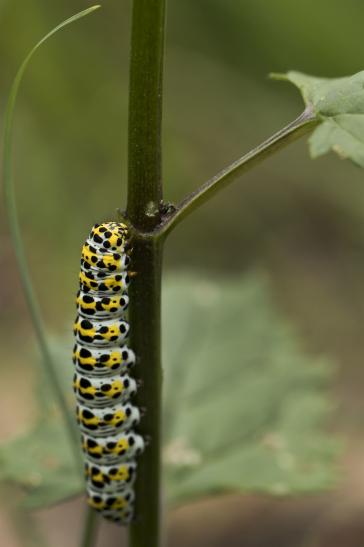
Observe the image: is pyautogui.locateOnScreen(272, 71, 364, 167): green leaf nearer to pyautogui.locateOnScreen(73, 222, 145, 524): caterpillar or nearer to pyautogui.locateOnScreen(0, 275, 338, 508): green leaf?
pyautogui.locateOnScreen(73, 222, 145, 524): caterpillar

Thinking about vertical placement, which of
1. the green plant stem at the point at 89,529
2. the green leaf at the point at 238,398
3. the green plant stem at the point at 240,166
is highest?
the green plant stem at the point at 240,166

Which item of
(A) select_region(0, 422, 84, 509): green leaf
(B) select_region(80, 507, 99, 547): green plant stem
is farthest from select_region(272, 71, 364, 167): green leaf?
(A) select_region(0, 422, 84, 509): green leaf

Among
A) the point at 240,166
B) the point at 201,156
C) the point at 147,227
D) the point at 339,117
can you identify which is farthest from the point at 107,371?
the point at 201,156

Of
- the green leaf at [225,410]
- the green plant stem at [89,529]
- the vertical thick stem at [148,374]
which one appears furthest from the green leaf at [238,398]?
the vertical thick stem at [148,374]

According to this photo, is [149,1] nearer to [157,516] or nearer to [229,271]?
[157,516]

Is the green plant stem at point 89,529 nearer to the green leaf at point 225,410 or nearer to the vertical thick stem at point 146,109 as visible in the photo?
the green leaf at point 225,410

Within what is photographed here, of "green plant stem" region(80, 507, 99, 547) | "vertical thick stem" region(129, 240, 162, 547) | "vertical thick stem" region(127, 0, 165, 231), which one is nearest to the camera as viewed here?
"vertical thick stem" region(127, 0, 165, 231)

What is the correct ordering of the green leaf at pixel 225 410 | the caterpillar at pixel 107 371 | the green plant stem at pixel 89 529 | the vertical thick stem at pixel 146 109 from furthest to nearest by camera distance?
the green leaf at pixel 225 410, the green plant stem at pixel 89 529, the caterpillar at pixel 107 371, the vertical thick stem at pixel 146 109
